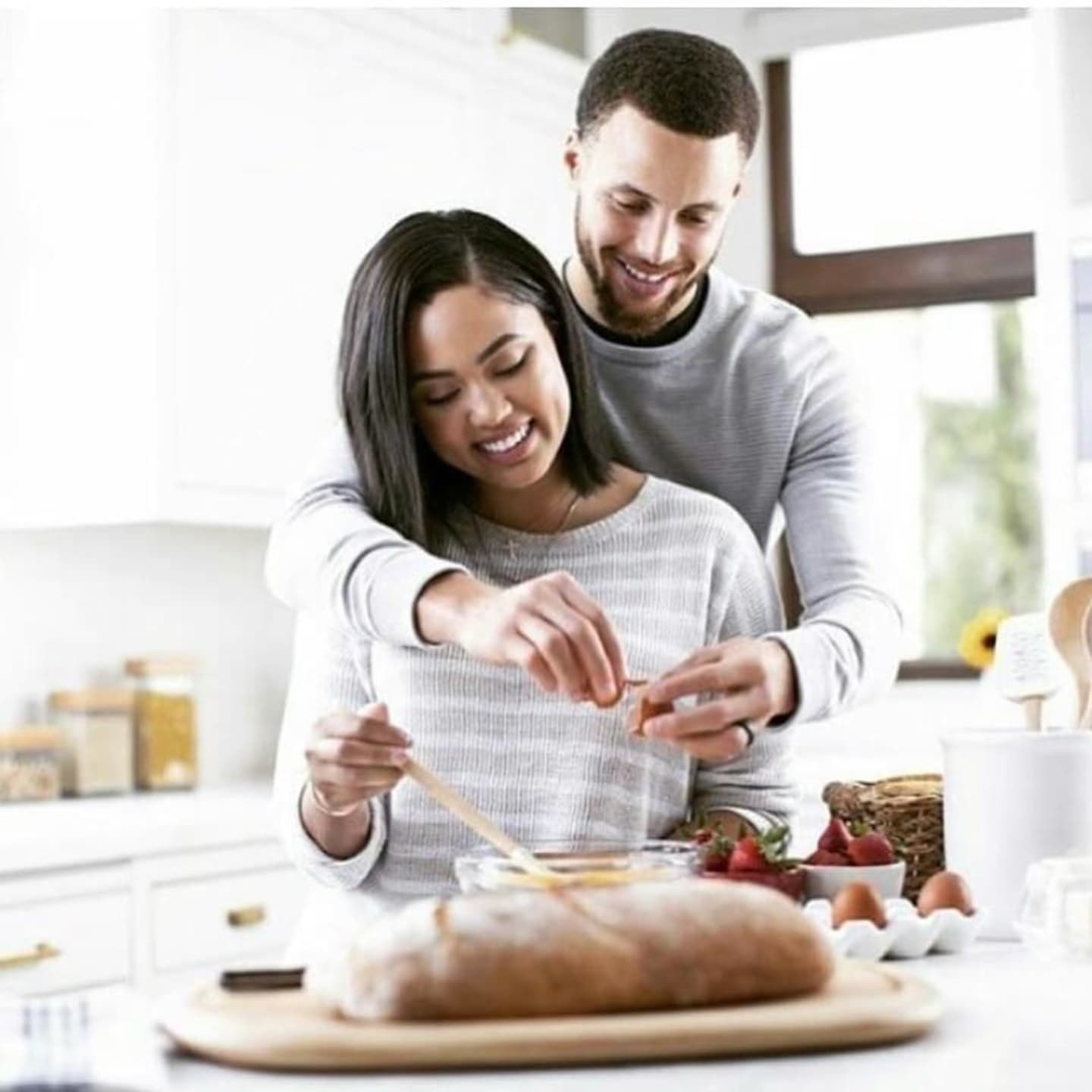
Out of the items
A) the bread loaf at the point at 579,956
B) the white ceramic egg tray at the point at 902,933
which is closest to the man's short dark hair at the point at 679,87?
the white ceramic egg tray at the point at 902,933

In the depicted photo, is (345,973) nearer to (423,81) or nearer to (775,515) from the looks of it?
(775,515)

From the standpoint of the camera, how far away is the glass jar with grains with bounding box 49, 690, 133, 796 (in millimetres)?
3650

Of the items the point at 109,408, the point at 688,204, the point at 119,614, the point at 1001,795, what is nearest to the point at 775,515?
the point at 688,204

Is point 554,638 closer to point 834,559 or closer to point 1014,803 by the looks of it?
point 1014,803

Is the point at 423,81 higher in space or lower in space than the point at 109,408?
higher

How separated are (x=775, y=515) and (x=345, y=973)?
3.77 ft

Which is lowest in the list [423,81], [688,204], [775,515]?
[775,515]

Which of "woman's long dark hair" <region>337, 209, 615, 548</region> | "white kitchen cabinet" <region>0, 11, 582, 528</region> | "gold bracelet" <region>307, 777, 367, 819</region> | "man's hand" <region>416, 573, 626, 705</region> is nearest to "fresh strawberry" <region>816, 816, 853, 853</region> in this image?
"man's hand" <region>416, 573, 626, 705</region>

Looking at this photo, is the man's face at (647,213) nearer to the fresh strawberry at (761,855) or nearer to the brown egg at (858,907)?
the fresh strawberry at (761,855)

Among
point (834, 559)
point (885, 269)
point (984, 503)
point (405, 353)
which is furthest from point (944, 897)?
point (885, 269)

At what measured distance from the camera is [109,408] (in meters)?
3.47

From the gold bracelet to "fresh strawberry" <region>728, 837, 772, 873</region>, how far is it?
0.31m

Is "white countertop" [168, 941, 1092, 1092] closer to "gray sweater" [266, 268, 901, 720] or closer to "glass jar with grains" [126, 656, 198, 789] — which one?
"gray sweater" [266, 268, 901, 720]

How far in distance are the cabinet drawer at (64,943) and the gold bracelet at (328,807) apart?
4.28 feet
